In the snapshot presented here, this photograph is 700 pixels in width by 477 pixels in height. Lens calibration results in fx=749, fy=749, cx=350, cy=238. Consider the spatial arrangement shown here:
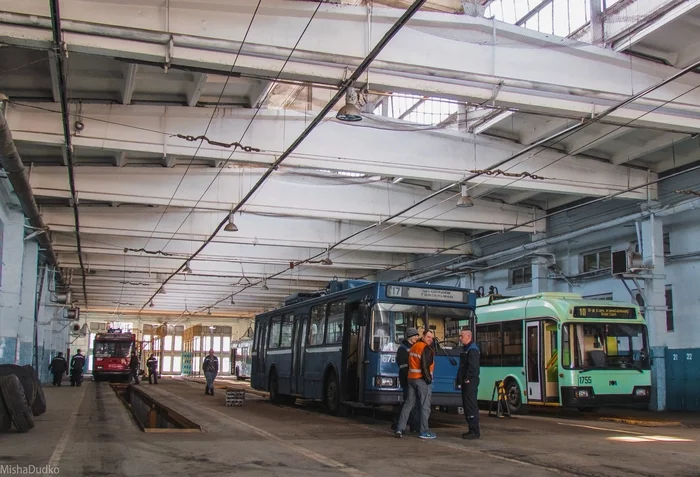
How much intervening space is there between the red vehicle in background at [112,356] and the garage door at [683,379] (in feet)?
107

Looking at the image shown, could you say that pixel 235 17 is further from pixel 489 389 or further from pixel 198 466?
pixel 489 389

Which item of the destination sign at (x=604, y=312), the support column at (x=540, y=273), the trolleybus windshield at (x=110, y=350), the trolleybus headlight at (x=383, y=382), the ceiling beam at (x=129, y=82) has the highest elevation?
the ceiling beam at (x=129, y=82)

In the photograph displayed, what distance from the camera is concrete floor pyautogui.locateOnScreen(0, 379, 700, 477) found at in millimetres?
8617

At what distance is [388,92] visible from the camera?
1378cm

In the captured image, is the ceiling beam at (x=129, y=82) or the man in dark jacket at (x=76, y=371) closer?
the ceiling beam at (x=129, y=82)

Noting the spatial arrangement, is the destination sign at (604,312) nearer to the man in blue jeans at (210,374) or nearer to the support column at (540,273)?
the support column at (540,273)

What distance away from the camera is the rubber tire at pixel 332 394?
54.4 ft

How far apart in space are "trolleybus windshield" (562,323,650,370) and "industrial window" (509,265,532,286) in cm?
1049

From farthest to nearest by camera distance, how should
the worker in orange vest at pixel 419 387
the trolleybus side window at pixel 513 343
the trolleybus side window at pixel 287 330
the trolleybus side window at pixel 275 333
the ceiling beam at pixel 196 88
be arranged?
the trolleybus side window at pixel 275 333 → the trolleybus side window at pixel 287 330 → the trolleybus side window at pixel 513 343 → the ceiling beam at pixel 196 88 → the worker in orange vest at pixel 419 387

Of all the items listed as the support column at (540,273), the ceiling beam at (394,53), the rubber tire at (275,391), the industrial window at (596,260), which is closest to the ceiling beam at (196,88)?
the ceiling beam at (394,53)

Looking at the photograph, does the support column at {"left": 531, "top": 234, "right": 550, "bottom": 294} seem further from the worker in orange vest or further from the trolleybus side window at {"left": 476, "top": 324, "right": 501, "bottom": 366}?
the worker in orange vest

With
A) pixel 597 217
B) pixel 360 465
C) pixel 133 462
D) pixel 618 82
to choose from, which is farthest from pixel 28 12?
pixel 597 217

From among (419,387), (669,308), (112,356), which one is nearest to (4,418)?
(419,387)

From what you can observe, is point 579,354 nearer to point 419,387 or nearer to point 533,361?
point 533,361
